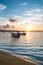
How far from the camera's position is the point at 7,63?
819 centimetres

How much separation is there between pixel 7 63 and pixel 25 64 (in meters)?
0.90

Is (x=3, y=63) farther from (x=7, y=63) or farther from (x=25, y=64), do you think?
(x=25, y=64)

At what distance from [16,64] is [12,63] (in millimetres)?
273

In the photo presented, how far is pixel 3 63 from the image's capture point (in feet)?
26.5

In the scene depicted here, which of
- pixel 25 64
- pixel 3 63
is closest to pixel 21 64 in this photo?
pixel 25 64

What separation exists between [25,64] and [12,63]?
66cm

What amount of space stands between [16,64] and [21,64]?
0.26 m

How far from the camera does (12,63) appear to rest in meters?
8.21

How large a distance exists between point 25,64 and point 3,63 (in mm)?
1106

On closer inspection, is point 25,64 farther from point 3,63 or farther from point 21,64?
point 3,63

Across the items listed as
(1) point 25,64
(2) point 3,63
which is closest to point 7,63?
(2) point 3,63

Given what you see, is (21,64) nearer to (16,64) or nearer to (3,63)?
(16,64)

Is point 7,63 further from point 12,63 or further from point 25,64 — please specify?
point 25,64

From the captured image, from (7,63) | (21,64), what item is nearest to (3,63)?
(7,63)
